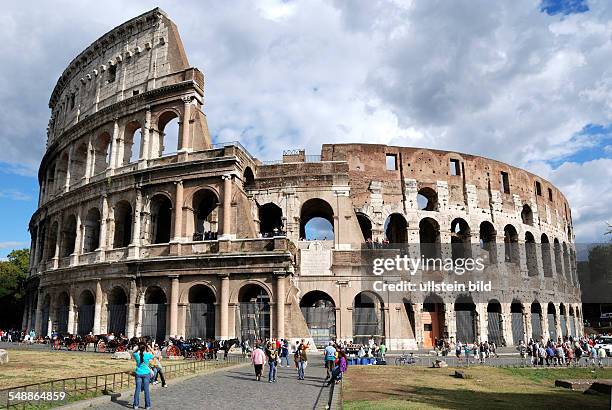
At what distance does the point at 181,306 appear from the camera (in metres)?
25.4

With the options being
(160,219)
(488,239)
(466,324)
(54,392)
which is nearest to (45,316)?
(160,219)

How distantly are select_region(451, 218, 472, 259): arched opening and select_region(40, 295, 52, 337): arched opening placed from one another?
1052 inches

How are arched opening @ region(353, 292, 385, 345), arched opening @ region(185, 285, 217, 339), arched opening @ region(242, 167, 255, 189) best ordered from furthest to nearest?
1. arched opening @ region(242, 167, 255, 189)
2. arched opening @ region(353, 292, 385, 345)
3. arched opening @ region(185, 285, 217, 339)

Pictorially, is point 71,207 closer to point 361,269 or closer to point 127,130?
point 127,130

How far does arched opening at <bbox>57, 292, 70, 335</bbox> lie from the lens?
30.0 m

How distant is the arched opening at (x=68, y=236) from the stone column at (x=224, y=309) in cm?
1403

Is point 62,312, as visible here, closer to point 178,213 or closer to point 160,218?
point 160,218

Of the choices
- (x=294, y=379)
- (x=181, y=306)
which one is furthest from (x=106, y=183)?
(x=294, y=379)

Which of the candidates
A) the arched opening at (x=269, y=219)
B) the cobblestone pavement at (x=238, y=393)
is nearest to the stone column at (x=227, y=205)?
the arched opening at (x=269, y=219)

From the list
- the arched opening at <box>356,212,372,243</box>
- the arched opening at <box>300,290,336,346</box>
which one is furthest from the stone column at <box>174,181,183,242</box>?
the arched opening at <box>356,212,372,243</box>

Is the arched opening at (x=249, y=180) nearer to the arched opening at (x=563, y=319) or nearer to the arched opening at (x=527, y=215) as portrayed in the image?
the arched opening at (x=527, y=215)

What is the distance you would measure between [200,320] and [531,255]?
24866 mm

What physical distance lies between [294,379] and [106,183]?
1933cm

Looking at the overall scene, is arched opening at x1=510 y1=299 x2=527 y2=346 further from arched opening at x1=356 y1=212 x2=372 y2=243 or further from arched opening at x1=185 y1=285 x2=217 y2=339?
arched opening at x1=185 y1=285 x2=217 y2=339
